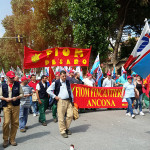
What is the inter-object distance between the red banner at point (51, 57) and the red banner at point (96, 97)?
1.23m

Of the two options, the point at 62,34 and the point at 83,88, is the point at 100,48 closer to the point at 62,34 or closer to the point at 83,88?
the point at 62,34

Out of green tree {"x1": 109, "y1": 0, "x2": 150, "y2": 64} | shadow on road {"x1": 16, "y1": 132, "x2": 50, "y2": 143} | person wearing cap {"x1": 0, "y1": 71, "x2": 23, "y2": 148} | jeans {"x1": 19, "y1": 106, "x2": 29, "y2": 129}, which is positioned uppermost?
green tree {"x1": 109, "y1": 0, "x2": 150, "y2": 64}

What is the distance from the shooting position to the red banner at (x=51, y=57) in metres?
9.27

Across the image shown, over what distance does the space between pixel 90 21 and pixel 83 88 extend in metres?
9.86

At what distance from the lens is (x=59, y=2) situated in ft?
71.2

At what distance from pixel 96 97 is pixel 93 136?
428 cm

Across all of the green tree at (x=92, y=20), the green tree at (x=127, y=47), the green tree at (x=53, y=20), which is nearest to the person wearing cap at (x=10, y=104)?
the green tree at (x=92, y=20)

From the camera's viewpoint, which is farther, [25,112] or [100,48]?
[100,48]

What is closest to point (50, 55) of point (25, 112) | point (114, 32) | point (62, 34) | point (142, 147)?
point (25, 112)

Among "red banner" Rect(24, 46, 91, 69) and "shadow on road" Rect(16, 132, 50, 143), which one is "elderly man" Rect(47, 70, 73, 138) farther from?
"red banner" Rect(24, 46, 91, 69)

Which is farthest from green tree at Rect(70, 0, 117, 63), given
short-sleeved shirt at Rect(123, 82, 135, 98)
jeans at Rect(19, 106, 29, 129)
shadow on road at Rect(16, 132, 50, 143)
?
shadow on road at Rect(16, 132, 50, 143)

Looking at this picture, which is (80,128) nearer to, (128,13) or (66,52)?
(66,52)

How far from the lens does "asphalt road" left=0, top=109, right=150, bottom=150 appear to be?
4758 mm

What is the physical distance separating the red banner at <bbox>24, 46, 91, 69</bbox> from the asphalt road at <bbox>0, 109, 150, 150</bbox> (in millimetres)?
2820
